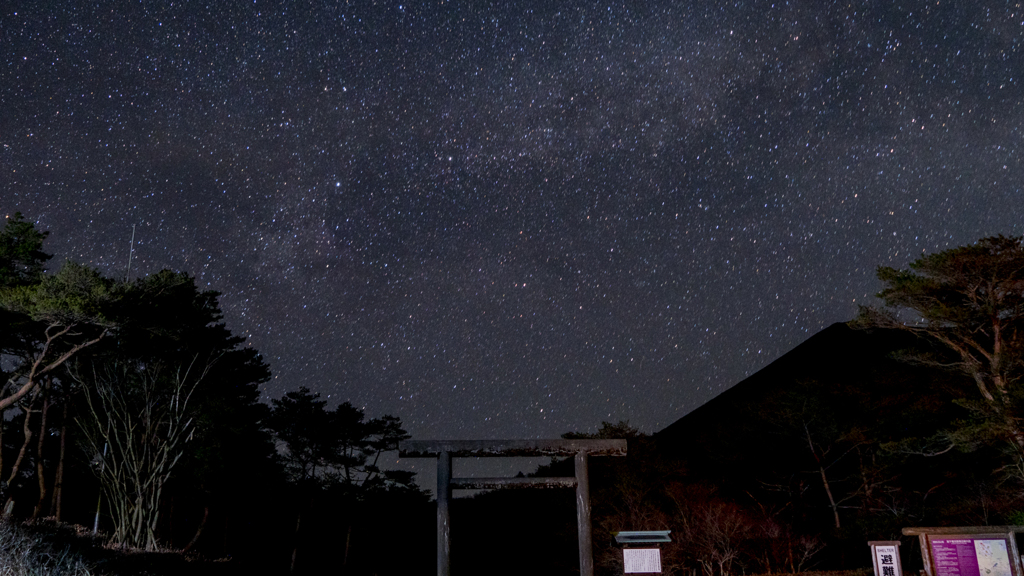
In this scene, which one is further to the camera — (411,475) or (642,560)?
(411,475)

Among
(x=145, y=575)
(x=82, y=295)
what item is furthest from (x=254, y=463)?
(x=145, y=575)

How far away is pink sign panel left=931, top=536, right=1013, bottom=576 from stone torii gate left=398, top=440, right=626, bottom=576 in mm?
7159

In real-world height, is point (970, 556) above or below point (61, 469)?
below

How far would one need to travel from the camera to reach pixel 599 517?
89.4ft

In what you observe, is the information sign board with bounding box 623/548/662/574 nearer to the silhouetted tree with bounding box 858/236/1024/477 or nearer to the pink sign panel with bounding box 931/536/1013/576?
the pink sign panel with bounding box 931/536/1013/576

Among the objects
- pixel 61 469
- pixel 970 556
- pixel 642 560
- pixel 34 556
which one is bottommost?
pixel 970 556

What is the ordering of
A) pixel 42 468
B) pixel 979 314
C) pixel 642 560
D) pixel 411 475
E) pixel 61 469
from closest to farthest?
pixel 642 560 → pixel 979 314 → pixel 42 468 → pixel 61 469 → pixel 411 475

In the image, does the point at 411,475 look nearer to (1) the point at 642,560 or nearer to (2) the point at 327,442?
(2) the point at 327,442

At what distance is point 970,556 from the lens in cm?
1300

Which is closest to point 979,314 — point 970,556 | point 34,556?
point 970,556

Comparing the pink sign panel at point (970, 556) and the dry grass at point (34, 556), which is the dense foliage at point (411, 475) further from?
the pink sign panel at point (970, 556)

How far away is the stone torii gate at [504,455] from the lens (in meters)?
11.3

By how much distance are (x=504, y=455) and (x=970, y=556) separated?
31.3 feet

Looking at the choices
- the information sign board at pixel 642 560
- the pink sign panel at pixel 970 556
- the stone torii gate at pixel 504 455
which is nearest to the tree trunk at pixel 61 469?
the stone torii gate at pixel 504 455
